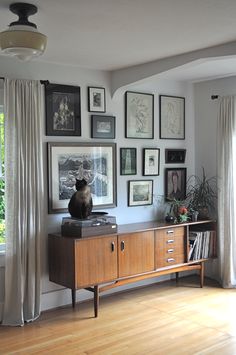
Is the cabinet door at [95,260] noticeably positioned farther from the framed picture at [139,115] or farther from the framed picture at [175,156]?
the framed picture at [175,156]

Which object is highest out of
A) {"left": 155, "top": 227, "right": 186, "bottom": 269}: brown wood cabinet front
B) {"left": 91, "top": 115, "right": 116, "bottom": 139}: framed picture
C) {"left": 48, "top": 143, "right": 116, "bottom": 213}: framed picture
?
{"left": 91, "top": 115, "right": 116, "bottom": 139}: framed picture

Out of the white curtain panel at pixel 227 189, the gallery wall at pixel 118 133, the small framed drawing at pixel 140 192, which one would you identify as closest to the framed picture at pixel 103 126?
the gallery wall at pixel 118 133

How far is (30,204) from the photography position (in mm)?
4156

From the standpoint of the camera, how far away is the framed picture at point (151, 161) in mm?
5254

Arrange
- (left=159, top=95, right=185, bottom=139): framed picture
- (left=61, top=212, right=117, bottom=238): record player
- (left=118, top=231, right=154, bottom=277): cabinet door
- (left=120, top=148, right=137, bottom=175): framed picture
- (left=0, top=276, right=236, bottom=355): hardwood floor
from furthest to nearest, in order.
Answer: (left=159, top=95, right=185, bottom=139): framed picture → (left=120, top=148, right=137, bottom=175): framed picture → (left=118, top=231, right=154, bottom=277): cabinet door → (left=61, top=212, right=117, bottom=238): record player → (left=0, top=276, right=236, bottom=355): hardwood floor

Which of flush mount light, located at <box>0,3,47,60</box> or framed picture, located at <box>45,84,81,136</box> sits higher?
flush mount light, located at <box>0,3,47,60</box>

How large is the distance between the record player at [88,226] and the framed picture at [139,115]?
1.14 metres

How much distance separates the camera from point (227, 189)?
5.18 m

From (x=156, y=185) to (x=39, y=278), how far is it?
6.19 ft

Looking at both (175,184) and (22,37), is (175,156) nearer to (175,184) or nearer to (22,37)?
(175,184)

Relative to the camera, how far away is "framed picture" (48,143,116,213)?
4.52 metres

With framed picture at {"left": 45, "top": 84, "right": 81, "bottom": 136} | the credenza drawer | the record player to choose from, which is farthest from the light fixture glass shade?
the credenza drawer

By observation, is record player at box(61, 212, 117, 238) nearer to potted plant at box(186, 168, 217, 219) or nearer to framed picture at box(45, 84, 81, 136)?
→ framed picture at box(45, 84, 81, 136)

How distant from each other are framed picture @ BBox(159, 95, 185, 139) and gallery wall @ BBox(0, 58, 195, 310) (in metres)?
0.06
